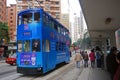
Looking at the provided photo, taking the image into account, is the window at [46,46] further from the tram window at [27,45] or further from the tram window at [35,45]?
the tram window at [27,45]

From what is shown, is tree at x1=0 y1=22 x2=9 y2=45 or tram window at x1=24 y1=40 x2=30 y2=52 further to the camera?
tree at x1=0 y1=22 x2=9 y2=45

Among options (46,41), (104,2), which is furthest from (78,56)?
(104,2)

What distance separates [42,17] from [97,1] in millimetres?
8066

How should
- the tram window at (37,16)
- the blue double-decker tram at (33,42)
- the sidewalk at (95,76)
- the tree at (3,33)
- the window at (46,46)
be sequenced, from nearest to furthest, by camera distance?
1. the sidewalk at (95,76)
2. the blue double-decker tram at (33,42)
3. the window at (46,46)
4. the tram window at (37,16)
5. the tree at (3,33)

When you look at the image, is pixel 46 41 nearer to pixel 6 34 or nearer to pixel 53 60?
pixel 53 60

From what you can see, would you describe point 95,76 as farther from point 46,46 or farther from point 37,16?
point 37,16

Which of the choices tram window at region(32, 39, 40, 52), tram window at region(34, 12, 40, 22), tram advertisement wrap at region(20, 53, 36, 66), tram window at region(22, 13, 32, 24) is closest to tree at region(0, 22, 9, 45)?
tram window at region(22, 13, 32, 24)

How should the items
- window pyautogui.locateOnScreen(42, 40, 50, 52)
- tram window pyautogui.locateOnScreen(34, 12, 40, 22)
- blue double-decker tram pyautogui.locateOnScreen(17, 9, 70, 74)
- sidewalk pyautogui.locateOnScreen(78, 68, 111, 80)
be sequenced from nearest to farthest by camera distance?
1. sidewalk pyautogui.locateOnScreen(78, 68, 111, 80)
2. blue double-decker tram pyautogui.locateOnScreen(17, 9, 70, 74)
3. window pyautogui.locateOnScreen(42, 40, 50, 52)
4. tram window pyautogui.locateOnScreen(34, 12, 40, 22)

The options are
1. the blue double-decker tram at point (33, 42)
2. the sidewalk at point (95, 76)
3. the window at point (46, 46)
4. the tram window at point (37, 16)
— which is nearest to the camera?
the sidewalk at point (95, 76)

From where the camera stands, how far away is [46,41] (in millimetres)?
19578

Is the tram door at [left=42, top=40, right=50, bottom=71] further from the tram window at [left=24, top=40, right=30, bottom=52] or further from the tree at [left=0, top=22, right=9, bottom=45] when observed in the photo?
the tree at [left=0, top=22, right=9, bottom=45]

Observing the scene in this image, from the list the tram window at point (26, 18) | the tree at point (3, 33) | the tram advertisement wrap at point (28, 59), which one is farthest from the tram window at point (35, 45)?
the tree at point (3, 33)

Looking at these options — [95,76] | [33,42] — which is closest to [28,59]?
[33,42]

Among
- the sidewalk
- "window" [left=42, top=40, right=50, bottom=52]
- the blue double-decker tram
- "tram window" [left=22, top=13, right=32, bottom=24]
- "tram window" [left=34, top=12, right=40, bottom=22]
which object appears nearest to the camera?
the sidewalk
